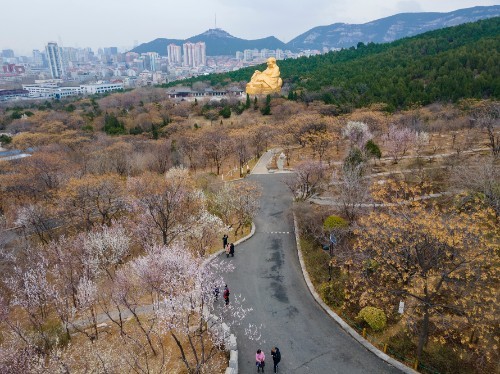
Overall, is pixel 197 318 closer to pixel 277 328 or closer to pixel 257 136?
pixel 277 328

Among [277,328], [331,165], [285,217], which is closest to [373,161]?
[331,165]

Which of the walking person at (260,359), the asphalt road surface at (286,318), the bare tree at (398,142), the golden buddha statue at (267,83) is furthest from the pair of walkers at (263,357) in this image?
the golden buddha statue at (267,83)

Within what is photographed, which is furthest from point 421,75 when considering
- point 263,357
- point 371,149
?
point 263,357

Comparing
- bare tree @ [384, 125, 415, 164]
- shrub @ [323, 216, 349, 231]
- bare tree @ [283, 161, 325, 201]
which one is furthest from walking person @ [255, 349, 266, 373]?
bare tree @ [384, 125, 415, 164]

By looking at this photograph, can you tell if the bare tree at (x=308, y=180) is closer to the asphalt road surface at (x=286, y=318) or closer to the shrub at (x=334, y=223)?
the asphalt road surface at (x=286, y=318)

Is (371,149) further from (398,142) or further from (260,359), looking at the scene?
(260,359)
